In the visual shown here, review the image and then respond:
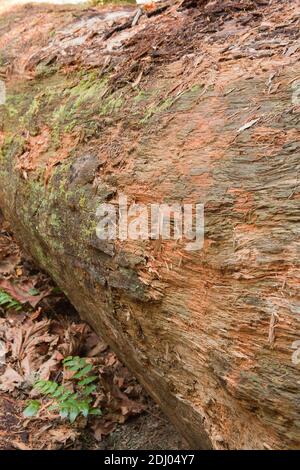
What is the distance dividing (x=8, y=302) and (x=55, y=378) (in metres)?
0.95

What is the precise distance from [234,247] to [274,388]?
55 cm

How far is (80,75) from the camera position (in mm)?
3654

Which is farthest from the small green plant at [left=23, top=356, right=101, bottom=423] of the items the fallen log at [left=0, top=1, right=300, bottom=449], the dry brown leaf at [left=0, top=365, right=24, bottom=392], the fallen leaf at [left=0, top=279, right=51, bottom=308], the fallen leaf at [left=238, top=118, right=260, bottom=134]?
the fallen leaf at [left=238, top=118, right=260, bottom=134]

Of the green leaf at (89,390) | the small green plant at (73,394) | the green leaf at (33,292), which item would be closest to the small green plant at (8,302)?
the green leaf at (33,292)

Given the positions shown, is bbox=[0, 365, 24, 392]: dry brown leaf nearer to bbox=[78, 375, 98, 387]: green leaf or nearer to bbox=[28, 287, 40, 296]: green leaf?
bbox=[78, 375, 98, 387]: green leaf

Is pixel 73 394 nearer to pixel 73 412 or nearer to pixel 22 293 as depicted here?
pixel 73 412

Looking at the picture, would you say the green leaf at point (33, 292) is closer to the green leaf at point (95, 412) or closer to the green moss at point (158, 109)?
the green leaf at point (95, 412)

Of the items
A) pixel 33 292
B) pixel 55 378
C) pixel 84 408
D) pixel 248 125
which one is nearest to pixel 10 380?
pixel 55 378

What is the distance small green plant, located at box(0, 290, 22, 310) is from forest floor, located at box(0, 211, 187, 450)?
14 mm

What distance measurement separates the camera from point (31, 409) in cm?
340

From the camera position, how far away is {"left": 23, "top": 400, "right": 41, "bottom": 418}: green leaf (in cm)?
338

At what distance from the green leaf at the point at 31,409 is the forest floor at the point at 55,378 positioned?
4 cm
